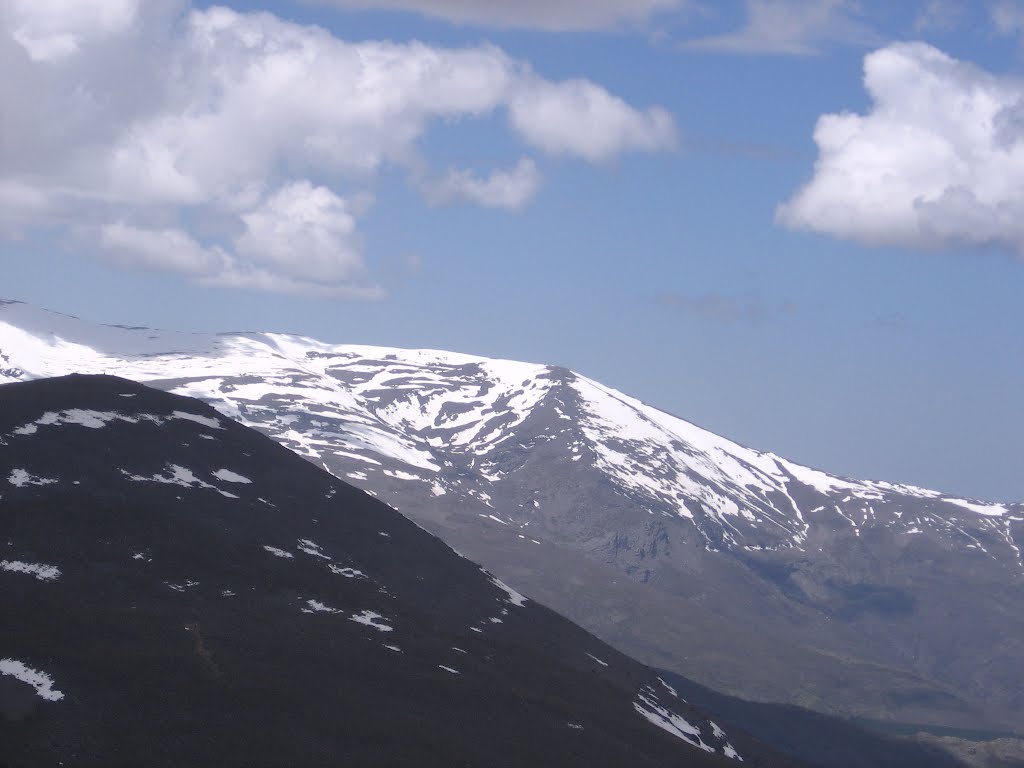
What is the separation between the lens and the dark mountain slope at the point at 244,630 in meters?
84.7

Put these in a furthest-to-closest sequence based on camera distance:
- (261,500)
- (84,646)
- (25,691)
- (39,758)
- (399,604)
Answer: (261,500) → (399,604) → (84,646) → (25,691) → (39,758)

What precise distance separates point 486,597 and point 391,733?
94054 millimetres

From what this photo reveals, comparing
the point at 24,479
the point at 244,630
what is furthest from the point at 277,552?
the point at 244,630

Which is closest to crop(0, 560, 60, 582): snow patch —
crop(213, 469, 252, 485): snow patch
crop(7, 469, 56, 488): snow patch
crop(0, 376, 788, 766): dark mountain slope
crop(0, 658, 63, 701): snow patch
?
crop(0, 376, 788, 766): dark mountain slope

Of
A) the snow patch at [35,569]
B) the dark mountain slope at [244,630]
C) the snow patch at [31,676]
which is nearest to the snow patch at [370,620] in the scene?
the dark mountain slope at [244,630]

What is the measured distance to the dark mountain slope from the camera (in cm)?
8469

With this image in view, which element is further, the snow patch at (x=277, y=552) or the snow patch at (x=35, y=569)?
the snow patch at (x=277, y=552)

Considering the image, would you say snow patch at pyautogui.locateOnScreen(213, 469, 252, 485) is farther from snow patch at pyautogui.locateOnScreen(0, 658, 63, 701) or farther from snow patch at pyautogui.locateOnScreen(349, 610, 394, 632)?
snow patch at pyautogui.locateOnScreen(0, 658, 63, 701)

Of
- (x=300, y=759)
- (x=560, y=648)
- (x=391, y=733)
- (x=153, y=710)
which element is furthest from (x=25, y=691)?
(x=560, y=648)

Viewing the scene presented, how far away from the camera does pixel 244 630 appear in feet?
351

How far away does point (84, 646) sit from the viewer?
9200 cm

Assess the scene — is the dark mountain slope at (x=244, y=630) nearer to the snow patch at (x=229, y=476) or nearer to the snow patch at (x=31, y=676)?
the snow patch at (x=31, y=676)

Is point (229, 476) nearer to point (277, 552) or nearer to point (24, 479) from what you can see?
point (277, 552)

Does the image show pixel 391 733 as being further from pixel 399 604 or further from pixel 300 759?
pixel 399 604
